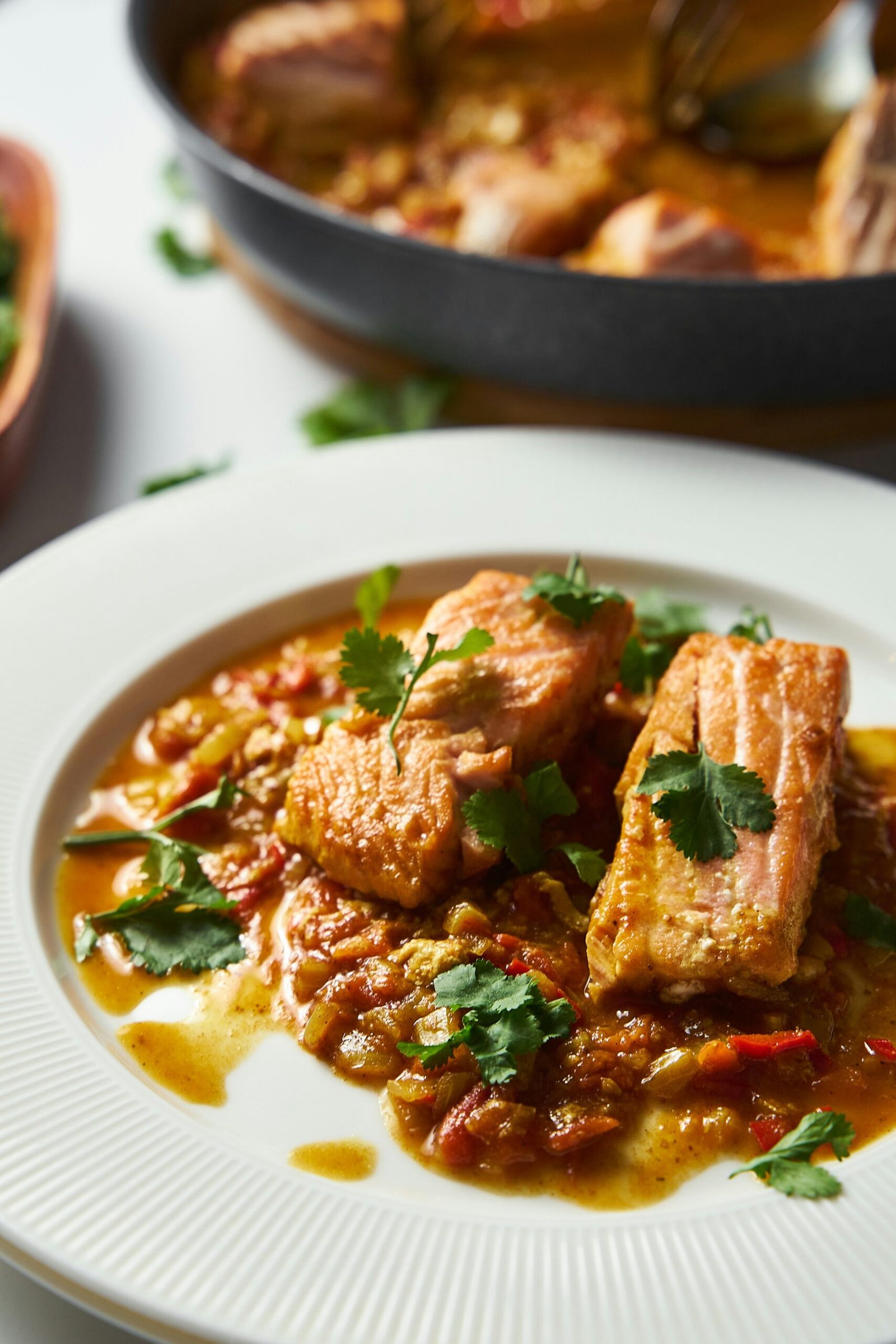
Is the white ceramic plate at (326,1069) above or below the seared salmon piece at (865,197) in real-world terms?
below

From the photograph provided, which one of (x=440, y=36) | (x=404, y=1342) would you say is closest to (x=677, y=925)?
(x=404, y=1342)

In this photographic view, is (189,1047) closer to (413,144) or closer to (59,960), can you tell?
(59,960)

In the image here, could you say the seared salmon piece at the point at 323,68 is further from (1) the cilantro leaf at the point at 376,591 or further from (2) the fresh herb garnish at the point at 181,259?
(1) the cilantro leaf at the point at 376,591

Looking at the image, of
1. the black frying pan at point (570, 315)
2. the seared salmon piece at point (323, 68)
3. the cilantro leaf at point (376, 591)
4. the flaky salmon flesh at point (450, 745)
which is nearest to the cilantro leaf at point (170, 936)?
the flaky salmon flesh at point (450, 745)

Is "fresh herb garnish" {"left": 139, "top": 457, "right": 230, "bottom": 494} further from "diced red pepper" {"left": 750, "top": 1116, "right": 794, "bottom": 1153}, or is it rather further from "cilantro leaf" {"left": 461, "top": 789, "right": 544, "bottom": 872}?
"diced red pepper" {"left": 750, "top": 1116, "right": 794, "bottom": 1153}

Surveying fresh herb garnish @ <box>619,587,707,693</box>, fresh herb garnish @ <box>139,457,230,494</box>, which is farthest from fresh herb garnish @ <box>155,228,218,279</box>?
fresh herb garnish @ <box>619,587,707,693</box>

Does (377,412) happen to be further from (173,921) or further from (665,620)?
(173,921)
